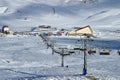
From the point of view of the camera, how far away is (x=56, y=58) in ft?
204

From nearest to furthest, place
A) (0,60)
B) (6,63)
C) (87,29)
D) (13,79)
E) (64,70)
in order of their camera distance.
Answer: (87,29), (13,79), (64,70), (6,63), (0,60)

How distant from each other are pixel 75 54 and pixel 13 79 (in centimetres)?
3369

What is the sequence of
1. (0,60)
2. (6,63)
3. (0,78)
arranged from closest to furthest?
1. (0,78)
2. (6,63)
3. (0,60)

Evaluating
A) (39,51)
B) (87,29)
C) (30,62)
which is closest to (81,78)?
(87,29)

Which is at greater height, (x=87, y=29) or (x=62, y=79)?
(x=87, y=29)

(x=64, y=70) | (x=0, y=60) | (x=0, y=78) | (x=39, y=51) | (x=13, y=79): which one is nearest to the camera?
(x=13, y=79)

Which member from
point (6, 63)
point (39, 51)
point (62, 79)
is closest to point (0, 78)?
point (62, 79)

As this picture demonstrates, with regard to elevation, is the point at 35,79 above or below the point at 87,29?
below

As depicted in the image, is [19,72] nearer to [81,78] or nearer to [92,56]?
[81,78]

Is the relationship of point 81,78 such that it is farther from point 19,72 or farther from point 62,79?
point 19,72

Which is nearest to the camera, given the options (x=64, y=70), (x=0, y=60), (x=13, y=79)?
(x=13, y=79)

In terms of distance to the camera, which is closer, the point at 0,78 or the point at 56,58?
the point at 0,78

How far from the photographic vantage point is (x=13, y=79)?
3416 centimetres

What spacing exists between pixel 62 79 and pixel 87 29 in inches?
141
